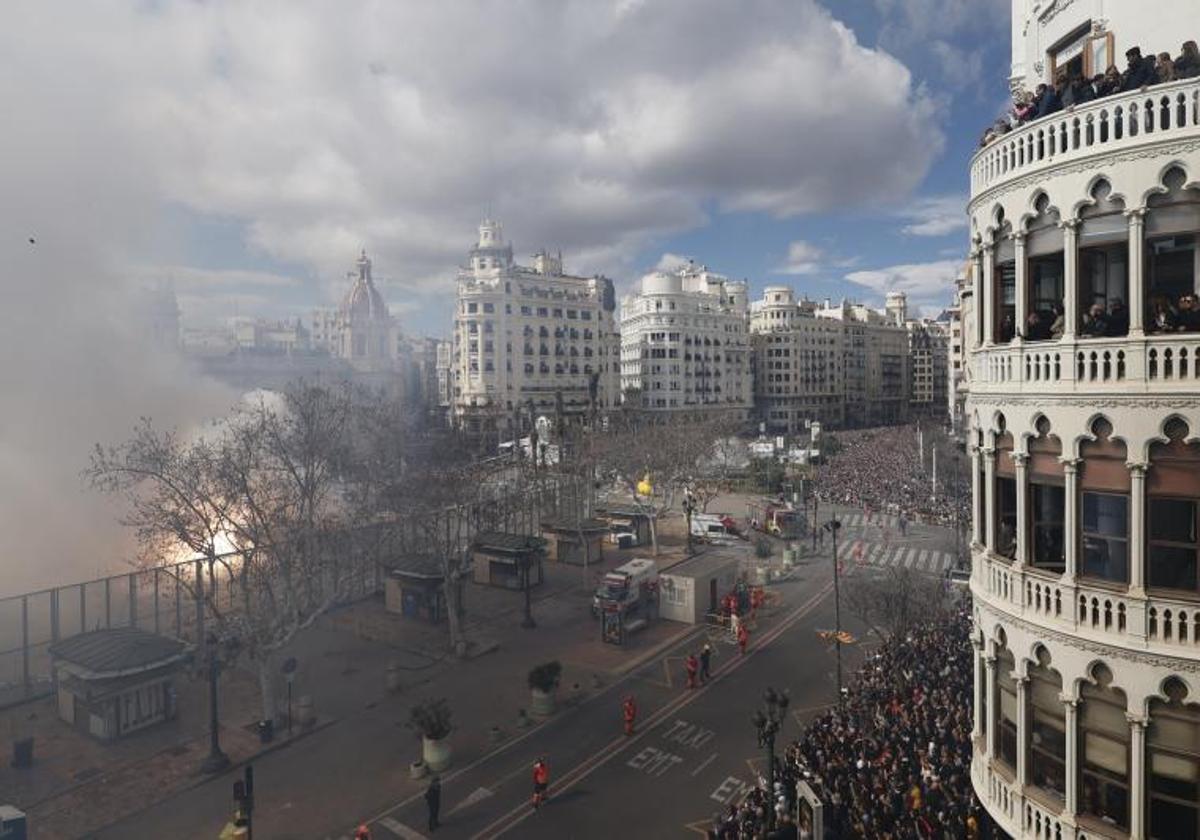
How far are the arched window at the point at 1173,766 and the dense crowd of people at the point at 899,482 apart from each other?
37.4 m

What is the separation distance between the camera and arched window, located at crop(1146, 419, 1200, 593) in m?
9.45

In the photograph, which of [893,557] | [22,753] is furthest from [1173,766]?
[893,557]

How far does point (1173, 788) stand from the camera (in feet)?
31.2

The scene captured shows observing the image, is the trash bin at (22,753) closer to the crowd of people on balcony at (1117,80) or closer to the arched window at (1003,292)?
the arched window at (1003,292)

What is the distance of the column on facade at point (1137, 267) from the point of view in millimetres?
9742

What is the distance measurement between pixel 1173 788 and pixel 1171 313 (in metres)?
6.13

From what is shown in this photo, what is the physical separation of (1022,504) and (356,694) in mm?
23460

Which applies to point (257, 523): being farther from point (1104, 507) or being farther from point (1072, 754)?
point (1104, 507)

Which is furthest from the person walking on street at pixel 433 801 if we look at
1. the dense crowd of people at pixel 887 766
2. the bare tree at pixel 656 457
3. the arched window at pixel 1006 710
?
the bare tree at pixel 656 457

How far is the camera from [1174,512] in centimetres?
966

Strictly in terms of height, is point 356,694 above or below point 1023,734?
below

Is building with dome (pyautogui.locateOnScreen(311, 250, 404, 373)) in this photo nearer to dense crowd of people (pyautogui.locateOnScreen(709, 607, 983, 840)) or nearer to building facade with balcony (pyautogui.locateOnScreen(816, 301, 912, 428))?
building facade with balcony (pyautogui.locateOnScreen(816, 301, 912, 428))

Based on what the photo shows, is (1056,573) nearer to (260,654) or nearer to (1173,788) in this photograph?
(1173,788)

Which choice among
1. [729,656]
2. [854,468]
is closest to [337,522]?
[729,656]
